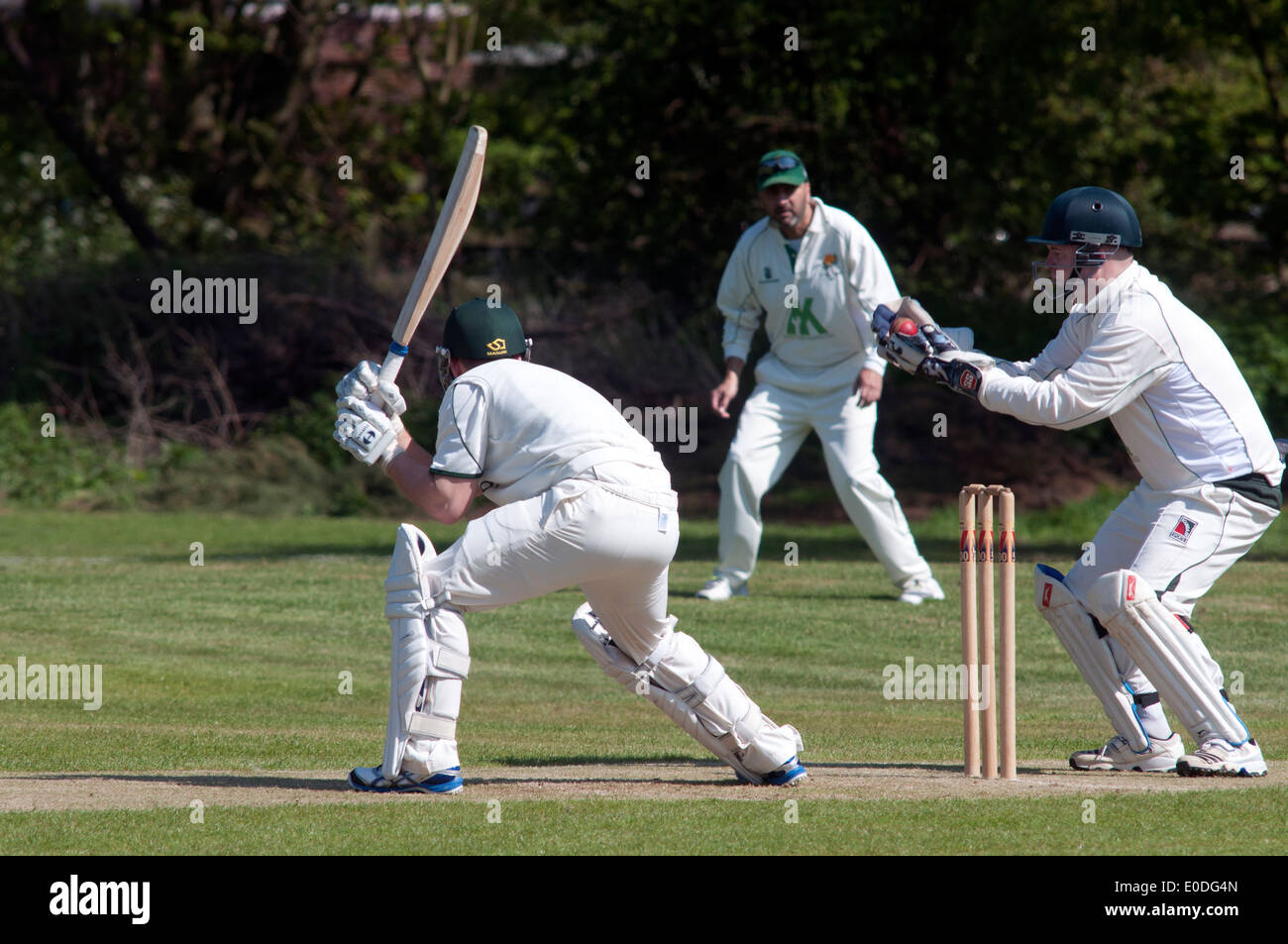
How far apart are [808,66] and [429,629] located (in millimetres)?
18264

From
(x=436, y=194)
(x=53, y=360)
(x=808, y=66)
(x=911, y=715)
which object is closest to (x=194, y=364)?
(x=53, y=360)

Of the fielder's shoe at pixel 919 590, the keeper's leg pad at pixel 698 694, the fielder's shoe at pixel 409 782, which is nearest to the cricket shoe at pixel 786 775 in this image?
the keeper's leg pad at pixel 698 694

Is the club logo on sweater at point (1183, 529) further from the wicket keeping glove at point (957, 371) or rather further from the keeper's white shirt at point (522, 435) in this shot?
the keeper's white shirt at point (522, 435)

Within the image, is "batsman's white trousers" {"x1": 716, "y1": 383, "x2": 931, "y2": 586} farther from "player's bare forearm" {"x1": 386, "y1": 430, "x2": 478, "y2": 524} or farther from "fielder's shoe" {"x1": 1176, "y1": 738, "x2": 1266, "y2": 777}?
"player's bare forearm" {"x1": 386, "y1": 430, "x2": 478, "y2": 524}

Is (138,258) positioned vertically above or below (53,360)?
above

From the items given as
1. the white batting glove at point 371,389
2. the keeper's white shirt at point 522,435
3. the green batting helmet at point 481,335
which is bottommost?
the keeper's white shirt at point 522,435

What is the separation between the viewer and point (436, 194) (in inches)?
1121

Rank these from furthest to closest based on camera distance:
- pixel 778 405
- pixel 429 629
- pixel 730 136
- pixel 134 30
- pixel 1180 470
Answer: pixel 134 30, pixel 730 136, pixel 778 405, pixel 1180 470, pixel 429 629

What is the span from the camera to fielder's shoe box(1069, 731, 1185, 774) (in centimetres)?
682

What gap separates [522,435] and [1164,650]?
254cm

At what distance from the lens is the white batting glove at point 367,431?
19.7ft

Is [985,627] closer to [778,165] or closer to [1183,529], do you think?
[1183,529]
